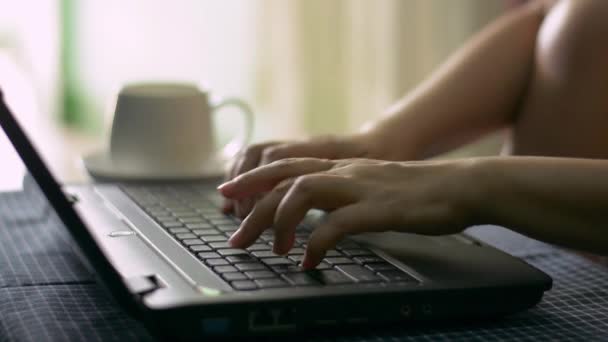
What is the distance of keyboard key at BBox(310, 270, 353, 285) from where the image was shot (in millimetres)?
598

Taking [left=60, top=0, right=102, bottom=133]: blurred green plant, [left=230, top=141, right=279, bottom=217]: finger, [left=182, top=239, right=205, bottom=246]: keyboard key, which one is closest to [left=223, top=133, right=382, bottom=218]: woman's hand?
[left=230, top=141, right=279, bottom=217]: finger

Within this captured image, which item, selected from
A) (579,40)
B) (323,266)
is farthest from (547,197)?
(579,40)

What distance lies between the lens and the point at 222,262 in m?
0.64

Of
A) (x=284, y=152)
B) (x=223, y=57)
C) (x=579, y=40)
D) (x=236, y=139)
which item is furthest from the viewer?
(x=223, y=57)

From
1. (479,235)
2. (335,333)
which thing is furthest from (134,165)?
(335,333)

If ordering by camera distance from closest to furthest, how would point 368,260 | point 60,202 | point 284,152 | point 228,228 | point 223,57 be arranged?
point 60,202 < point 368,260 < point 228,228 < point 284,152 < point 223,57

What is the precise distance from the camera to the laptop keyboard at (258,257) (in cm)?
60

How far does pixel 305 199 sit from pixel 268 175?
0.08m

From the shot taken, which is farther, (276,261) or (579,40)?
(579,40)

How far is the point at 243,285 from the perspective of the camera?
0.57 m

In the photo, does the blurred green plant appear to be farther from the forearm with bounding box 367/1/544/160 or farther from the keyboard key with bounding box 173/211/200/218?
the keyboard key with bounding box 173/211/200/218

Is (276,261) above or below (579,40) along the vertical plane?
below

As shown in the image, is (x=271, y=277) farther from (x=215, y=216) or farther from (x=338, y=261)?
(x=215, y=216)

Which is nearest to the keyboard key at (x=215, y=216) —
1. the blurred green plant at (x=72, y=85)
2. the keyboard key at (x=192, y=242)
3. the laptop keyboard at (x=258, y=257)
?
the laptop keyboard at (x=258, y=257)
